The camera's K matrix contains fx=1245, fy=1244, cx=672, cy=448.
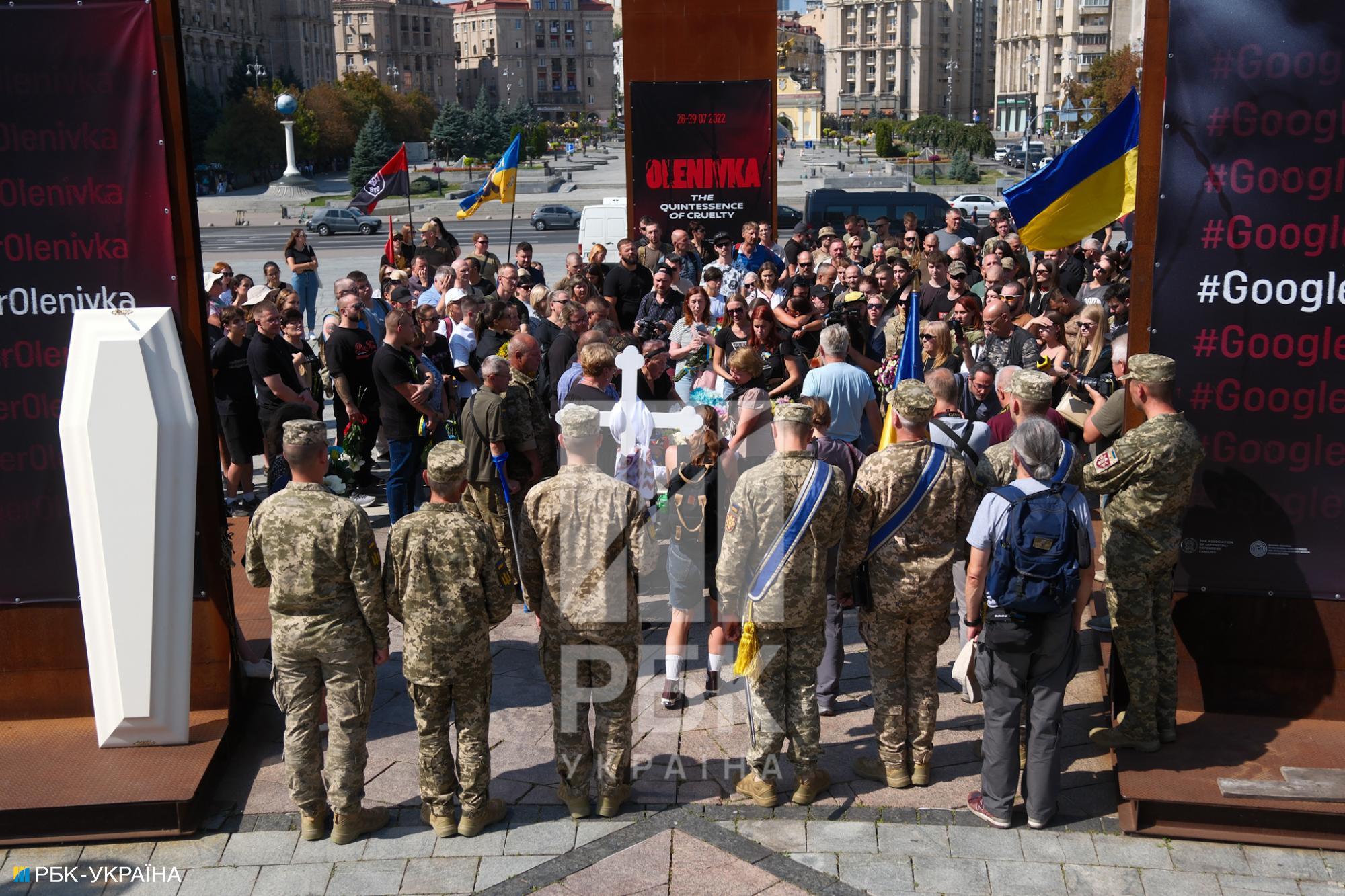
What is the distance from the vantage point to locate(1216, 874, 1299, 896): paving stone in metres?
4.76

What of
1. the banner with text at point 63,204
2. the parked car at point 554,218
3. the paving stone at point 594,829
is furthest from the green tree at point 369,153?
the paving stone at point 594,829

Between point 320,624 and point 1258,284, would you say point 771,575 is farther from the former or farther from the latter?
point 1258,284

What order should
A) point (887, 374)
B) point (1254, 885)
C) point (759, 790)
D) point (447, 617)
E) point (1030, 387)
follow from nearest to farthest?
1. point (1254, 885)
2. point (447, 617)
3. point (759, 790)
4. point (1030, 387)
5. point (887, 374)

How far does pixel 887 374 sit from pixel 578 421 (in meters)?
4.31

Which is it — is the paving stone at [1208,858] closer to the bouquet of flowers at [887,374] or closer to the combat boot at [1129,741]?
the combat boot at [1129,741]

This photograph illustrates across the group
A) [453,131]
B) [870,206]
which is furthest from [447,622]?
[453,131]

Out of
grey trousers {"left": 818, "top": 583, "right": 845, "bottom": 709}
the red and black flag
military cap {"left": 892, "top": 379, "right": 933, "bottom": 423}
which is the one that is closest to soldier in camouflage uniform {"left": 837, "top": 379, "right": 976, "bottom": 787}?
military cap {"left": 892, "top": 379, "right": 933, "bottom": 423}

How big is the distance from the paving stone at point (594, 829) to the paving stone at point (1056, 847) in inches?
64.7

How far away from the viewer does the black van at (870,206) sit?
101 feet

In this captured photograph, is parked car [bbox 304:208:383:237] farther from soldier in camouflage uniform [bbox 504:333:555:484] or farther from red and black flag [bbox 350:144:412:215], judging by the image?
soldier in camouflage uniform [bbox 504:333:555:484]

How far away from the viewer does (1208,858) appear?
500 centimetres

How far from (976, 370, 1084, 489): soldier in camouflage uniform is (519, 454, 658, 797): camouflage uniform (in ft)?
5.18

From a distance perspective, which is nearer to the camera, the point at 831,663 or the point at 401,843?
the point at 401,843

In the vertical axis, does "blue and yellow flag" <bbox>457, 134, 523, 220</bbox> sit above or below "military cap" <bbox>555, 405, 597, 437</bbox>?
above
